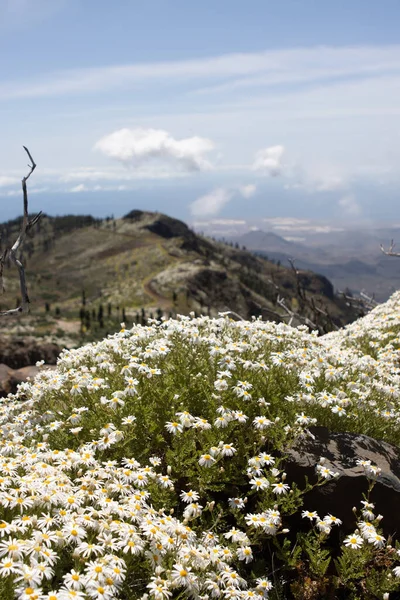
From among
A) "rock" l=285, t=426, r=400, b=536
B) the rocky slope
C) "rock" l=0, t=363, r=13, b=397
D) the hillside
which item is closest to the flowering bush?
"rock" l=285, t=426, r=400, b=536

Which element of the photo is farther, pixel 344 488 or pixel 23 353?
pixel 23 353

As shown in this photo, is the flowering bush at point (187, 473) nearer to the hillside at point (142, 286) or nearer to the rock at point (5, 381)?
the rock at point (5, 381)

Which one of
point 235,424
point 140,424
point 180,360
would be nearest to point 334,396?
point 235,424

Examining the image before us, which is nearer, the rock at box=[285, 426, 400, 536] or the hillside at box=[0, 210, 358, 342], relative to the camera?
the rock at box=[285, 426, 400, 536]

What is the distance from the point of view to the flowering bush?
455 centimetres

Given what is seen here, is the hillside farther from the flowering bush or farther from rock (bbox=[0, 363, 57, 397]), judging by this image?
the flowering bush

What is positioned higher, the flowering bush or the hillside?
the flowering bush

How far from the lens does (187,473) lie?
5949 millimetres

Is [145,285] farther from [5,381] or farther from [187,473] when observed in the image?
[187,473]

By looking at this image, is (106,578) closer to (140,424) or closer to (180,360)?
(140,424)

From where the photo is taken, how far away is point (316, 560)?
5328mm

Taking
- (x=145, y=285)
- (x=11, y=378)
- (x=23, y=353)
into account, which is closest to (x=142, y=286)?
(x=145, y=285)

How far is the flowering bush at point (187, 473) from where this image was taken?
4551 mm

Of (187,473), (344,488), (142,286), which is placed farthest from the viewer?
(142,286)
